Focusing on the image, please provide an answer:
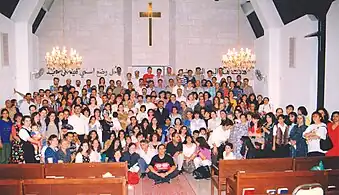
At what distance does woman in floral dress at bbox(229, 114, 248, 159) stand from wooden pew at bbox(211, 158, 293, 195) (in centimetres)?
205

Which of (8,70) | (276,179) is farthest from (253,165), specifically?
(8,70)

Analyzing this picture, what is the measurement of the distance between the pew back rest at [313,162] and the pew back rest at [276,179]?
78cm

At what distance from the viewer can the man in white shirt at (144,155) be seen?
913 centimetres

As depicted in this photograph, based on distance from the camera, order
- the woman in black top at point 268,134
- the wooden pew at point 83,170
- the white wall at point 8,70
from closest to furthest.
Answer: the wooden pew at point 83,170, the woman in black top at point 268,134, the white wall at point 8,70

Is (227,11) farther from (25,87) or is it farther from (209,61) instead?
(25,87)

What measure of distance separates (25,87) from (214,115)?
5732mm

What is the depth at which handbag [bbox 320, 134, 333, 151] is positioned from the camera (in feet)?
25.7

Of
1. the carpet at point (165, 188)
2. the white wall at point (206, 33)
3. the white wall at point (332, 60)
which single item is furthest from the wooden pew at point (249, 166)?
the white wall at point (206, 33)

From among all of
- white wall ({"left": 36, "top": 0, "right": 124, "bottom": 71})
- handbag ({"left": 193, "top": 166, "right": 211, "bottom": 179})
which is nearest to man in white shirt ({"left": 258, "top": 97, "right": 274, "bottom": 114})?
handbag ({"left": 193, "top": 166, "right": 211, "bottom": 179})

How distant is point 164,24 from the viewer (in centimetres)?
1648

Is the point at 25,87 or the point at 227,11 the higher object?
the point at 227,11

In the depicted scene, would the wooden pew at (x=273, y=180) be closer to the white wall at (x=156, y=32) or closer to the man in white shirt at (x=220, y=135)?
the man in white shirt at (x=220, y=135)

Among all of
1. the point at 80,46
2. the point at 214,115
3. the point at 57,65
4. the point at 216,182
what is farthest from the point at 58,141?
the point at 80,46

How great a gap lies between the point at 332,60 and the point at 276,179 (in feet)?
15.1
